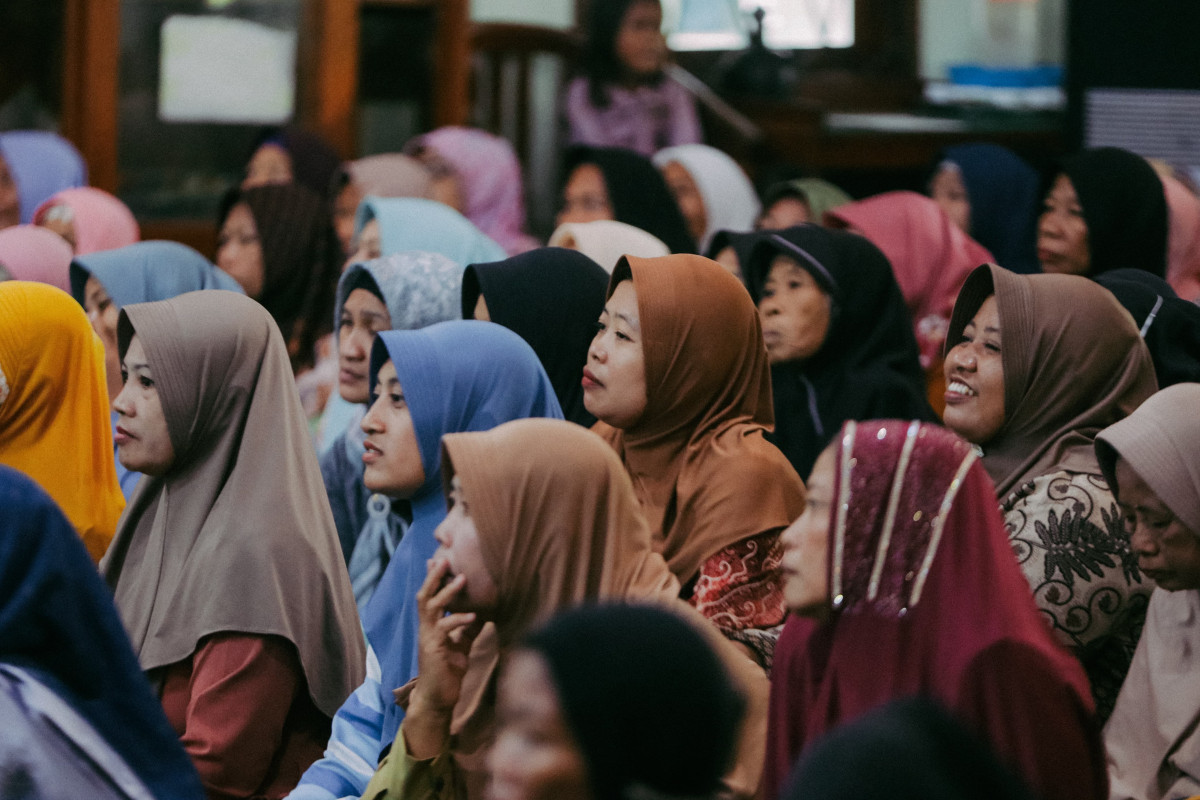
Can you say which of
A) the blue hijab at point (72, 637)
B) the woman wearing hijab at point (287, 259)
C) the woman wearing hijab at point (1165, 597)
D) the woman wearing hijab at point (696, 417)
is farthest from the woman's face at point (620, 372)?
the woman wearing hijab at point (287, 259)

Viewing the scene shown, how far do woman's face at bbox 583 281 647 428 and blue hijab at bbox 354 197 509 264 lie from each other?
171 centimetres

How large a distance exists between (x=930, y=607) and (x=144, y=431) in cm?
148

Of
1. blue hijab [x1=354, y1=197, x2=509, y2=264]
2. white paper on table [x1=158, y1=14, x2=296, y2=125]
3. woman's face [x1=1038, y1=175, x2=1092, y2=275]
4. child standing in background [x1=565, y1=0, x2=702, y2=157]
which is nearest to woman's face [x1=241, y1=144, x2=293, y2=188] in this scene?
white paper on table [x1=158, y1=14, x2=296, y2=125]

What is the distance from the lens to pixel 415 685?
8.00 feet

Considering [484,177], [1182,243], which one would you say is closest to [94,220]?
[484,177]

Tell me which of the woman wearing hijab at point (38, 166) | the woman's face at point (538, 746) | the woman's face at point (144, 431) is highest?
the woman wearing hijab at point (38, 166)

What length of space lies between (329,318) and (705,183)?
185cm

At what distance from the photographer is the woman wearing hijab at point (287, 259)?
5383 mm

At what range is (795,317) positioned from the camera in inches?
166

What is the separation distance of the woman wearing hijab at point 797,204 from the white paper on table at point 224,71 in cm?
233

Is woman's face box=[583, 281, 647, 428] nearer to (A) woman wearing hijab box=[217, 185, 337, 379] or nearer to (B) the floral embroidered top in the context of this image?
(B) the floral embroidered top

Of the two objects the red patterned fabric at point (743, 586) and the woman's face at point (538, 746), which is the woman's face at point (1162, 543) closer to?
the red patterned fabric at point (743, 586)

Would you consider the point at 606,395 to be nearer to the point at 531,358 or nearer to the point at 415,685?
the point at 531,358

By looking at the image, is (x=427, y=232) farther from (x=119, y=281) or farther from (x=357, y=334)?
(x=357, y=334)
